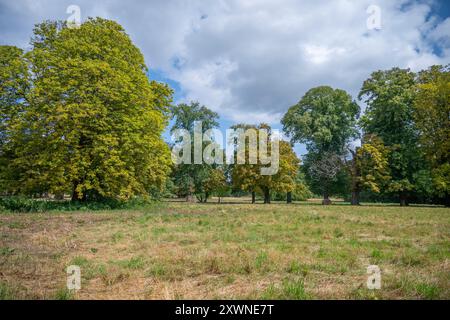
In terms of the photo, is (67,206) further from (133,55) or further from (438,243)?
(438,243)

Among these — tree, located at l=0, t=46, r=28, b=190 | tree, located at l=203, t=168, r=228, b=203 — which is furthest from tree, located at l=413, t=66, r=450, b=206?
tree, located at l=0, t=46, r=28, b=190

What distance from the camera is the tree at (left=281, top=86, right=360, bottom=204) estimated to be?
4084 centimetres

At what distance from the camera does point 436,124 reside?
30.1 m

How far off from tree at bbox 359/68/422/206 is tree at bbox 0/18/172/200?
30818mm

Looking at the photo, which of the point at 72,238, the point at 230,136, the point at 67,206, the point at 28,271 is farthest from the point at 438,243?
the point at 230,136

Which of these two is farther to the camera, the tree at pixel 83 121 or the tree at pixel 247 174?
the tree at pixel 247 174

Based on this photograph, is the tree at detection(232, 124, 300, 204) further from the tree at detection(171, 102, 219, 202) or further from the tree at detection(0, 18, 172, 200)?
the tree at detection(0, 18, 172, 200)

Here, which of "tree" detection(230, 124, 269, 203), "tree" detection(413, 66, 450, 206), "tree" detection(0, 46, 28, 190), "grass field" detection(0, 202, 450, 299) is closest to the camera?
"grass field" detection(0, 202, 450, 299)

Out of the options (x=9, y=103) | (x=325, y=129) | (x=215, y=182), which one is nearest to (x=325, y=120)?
(x=325, y=129)

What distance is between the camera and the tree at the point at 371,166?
3516 cm

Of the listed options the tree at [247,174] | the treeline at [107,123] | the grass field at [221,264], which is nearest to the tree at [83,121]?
the treeline at [107,123]

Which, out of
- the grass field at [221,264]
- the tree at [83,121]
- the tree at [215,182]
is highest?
the tree at [83,121]

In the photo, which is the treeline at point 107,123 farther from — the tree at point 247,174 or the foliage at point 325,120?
the tree at point 247,174

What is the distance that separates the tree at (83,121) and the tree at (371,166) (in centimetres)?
2860
